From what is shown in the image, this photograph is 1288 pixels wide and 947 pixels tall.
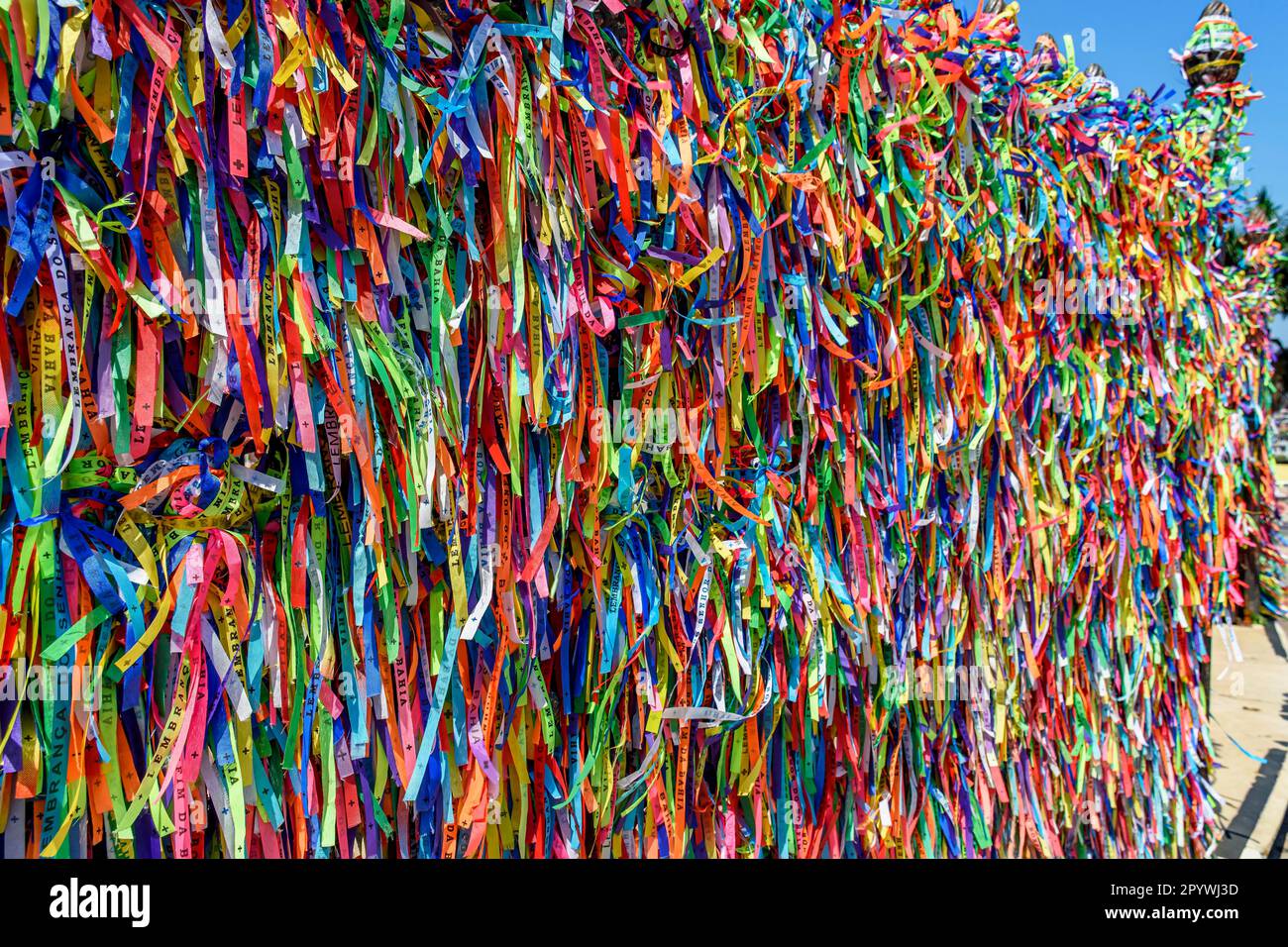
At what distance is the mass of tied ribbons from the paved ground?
1.34 metres

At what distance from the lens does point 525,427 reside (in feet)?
2.65

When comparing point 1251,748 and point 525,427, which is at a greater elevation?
point 525,427

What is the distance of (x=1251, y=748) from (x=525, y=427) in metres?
3.28

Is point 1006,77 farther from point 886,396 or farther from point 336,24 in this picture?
point 336,24

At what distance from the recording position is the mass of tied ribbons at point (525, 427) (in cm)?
61

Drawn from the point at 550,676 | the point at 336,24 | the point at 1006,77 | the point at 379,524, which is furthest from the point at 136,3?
the point at 1006,77

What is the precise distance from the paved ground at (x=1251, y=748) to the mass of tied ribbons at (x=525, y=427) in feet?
4.41

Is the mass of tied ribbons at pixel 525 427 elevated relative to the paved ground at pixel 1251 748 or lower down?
elevated

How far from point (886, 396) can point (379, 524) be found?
74 cm

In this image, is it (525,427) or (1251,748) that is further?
(1251,748)

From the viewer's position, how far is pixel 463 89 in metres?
0.71

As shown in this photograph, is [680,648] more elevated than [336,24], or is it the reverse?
[336,24]

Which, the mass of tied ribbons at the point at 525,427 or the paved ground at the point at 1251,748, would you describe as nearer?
the mass of tied ribbons at the point at 525,427

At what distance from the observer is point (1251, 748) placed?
112 inches
